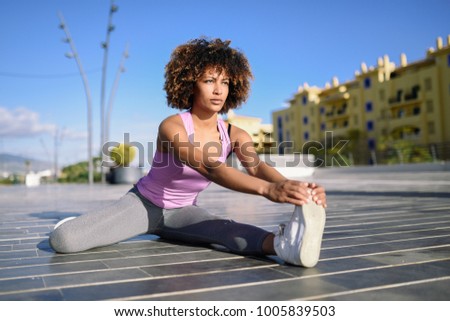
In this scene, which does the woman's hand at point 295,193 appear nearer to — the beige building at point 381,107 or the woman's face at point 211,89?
the woman's face at point 211,89

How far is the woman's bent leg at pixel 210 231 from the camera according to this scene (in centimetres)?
233

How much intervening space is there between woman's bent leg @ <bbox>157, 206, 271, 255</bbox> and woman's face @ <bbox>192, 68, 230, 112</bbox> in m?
0.66

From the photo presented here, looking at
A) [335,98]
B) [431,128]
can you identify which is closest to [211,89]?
[431,128]

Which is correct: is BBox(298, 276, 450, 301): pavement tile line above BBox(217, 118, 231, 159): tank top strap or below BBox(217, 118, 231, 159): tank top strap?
below

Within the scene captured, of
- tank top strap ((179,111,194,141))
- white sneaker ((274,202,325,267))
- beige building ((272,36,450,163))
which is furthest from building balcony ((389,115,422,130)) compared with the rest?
white sneaker ((274,202,325,267))

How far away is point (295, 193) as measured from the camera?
1870mm

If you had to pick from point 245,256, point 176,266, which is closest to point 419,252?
point 245,256

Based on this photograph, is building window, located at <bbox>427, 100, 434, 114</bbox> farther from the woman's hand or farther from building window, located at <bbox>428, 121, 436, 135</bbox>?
the woman's hand

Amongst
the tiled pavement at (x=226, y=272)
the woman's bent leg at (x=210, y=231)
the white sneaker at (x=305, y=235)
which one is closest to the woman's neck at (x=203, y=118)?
the woman's bent leg at (x=210, y=231)

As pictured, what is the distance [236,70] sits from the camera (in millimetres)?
2643

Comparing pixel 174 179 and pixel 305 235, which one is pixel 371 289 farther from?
pixel 174 179

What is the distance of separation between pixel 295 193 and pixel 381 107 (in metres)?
44.1

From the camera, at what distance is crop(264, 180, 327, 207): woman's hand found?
1.87m
